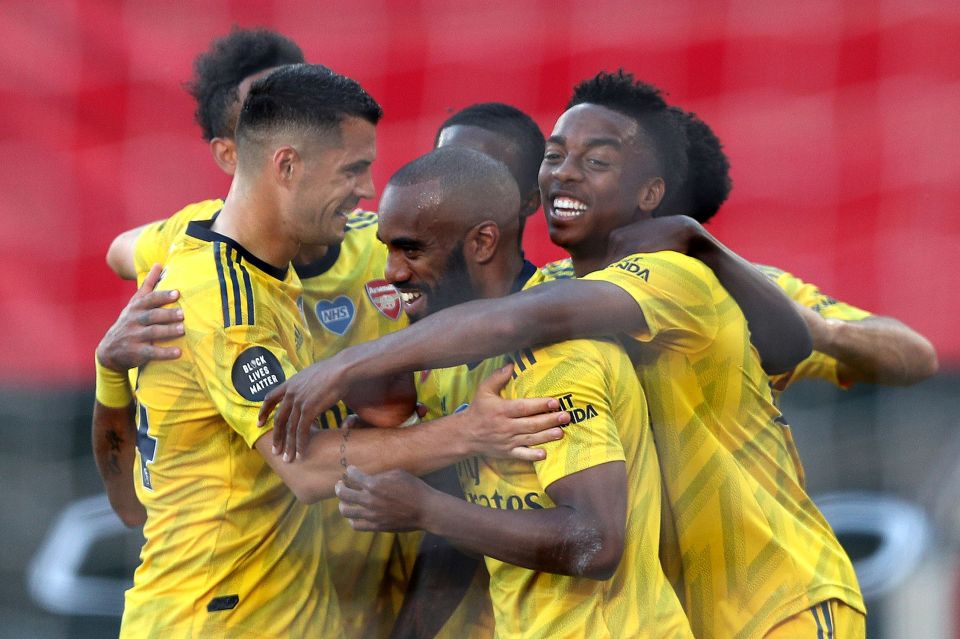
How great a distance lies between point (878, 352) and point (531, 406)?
56.5 inches

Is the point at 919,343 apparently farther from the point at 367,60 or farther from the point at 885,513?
the point at 367,60

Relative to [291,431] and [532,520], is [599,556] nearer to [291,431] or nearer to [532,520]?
[532,520]

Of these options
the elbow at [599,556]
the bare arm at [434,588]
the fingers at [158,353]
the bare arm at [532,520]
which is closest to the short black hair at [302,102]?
the fingers at [158,353]

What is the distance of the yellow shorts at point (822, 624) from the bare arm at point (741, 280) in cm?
54

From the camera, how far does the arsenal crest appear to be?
302cm

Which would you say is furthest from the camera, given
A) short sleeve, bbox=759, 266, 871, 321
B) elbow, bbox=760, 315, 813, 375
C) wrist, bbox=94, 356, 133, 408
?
short sleeve, bbox=759, 266, 871, 321

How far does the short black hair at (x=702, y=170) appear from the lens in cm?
275

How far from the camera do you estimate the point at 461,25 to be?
4.67m

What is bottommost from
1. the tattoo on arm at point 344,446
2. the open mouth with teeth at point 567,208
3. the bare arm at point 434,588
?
the bare arm at point 434,588

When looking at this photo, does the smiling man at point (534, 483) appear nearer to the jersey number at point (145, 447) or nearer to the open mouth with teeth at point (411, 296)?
the open mouth with teeth at point (411, 296)

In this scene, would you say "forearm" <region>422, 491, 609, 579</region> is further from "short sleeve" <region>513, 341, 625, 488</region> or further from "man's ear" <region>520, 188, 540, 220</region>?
"man's ear" <region>520, 188, 540, 220</region>

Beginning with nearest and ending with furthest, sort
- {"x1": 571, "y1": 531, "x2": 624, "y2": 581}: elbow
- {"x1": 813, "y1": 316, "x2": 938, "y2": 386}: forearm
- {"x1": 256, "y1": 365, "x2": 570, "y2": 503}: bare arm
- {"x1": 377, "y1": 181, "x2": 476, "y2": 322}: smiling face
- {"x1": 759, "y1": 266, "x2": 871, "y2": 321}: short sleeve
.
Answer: {"x1": 571, "y1": 531, "x2": 624, "y2": 581}: elbow → {"x1": 256, "y1": 365, "x2": 570, "y2": 503}: bare arm → {"x1": 377, "y1": 181, "x2": 476, "y2": 322}: smiling face → {"x1": 813, "y1": 316, "x2": 938, "y2": 386}: forearm → {"x1": 759, "y1": 266, "x2": 871, "y2": 321}: short sleeve

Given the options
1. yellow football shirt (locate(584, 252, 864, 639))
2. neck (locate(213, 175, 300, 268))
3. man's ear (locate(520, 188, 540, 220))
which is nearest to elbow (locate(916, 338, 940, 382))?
yellow football shirt (locate(584, 252, 864, 639))

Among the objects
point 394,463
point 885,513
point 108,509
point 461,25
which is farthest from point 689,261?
point 108,509
